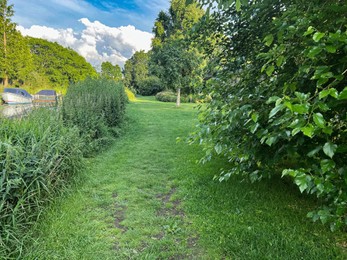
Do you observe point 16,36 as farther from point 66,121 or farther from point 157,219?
point 157,219

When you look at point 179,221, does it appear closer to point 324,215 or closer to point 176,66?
point 324,215

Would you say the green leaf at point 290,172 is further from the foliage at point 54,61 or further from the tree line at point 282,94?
the foliage at point 54,61

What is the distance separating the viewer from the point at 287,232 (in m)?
2.13

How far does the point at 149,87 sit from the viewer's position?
30312mm

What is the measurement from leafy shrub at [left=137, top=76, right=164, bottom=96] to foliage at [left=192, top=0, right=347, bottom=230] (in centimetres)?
2673

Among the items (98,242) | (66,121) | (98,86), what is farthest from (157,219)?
(98,86)

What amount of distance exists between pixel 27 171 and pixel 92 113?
332 centimetres

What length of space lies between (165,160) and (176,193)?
4.87 feet

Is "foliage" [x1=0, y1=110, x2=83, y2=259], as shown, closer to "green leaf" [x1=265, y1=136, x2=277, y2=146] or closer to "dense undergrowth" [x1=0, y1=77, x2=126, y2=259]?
"dense undergrowth" [x1=0, y1=77, x2=126, y2=259]

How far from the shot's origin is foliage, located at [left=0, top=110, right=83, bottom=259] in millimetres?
1996

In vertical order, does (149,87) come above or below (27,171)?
above

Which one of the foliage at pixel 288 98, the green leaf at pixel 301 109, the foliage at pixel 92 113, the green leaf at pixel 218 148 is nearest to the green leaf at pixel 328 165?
the foliage at pixel 288 98

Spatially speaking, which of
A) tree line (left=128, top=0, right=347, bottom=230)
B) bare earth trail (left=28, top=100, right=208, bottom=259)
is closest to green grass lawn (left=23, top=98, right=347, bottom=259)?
bare earth trail (left=28, top=100, right=208, bottom=259)

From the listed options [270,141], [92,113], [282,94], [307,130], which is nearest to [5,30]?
[92,113]
